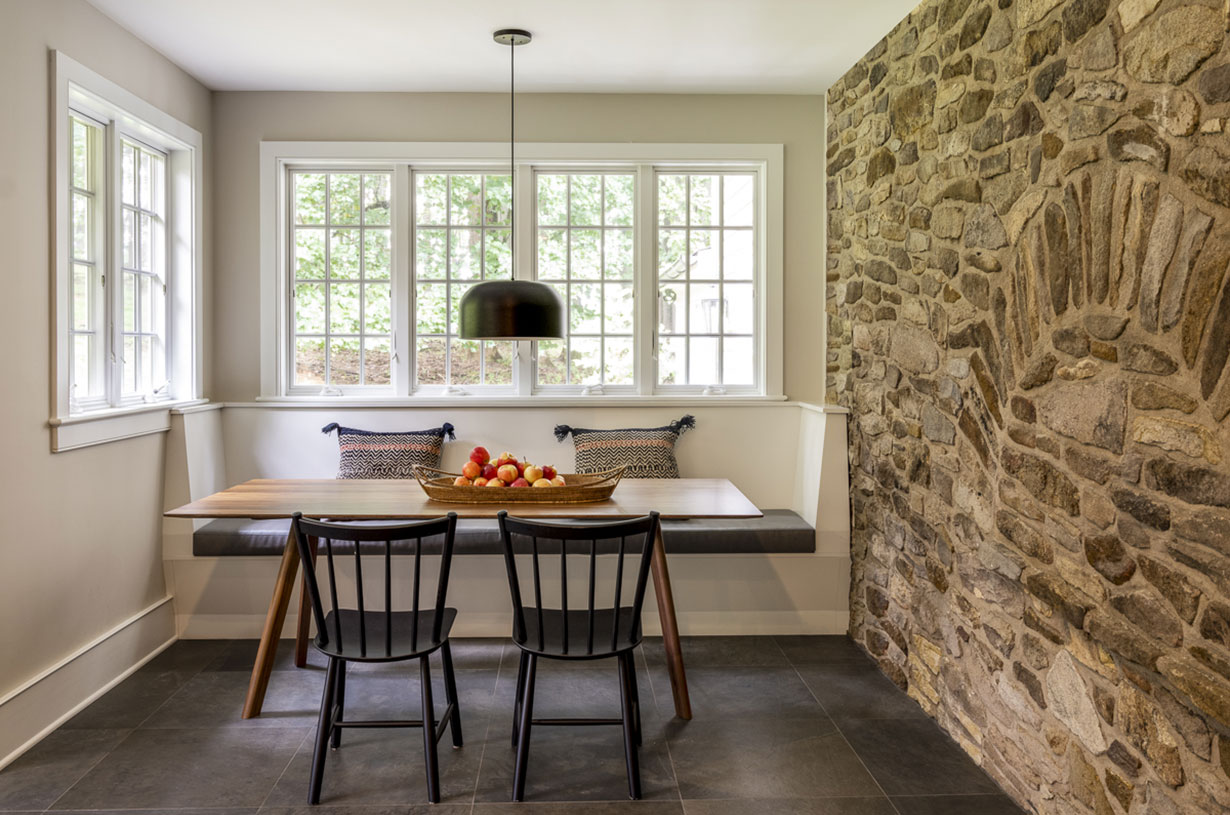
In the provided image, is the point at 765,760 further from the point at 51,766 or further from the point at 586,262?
the point at 586,262

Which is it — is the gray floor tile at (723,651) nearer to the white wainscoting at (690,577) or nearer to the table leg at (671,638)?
the white wainscoting at (690,577)

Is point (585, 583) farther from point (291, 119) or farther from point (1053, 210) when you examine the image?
point (291, 119)

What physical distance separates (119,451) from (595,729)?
7.69 ft

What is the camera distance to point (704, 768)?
9.39 feet

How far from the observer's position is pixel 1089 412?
2271 millimetres

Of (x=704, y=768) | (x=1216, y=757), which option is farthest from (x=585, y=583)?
(x=1216, y=757)

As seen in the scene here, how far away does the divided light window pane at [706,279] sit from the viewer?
484 cm

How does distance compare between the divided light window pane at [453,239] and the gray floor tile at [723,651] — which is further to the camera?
the divided light window pane at [453,239]

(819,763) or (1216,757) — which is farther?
(819,763)

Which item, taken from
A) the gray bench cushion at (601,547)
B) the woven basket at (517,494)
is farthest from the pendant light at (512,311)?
the gray bench cushion at (601,547)

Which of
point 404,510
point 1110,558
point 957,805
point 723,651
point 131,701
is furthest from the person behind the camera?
point 723,651

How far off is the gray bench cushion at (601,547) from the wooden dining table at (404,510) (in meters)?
0.51

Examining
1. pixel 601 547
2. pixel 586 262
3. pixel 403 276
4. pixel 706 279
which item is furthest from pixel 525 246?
pixel 601 547

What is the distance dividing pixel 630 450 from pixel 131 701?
8.09ft
